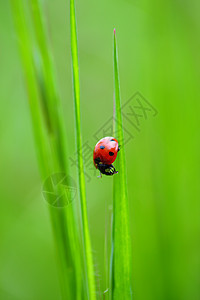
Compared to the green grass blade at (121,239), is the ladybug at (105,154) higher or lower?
higher

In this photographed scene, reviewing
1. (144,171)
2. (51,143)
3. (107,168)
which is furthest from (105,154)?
(51,143)

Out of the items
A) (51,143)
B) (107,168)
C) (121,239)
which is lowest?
(121,239)

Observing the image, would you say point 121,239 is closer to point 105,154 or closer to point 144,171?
point 105,154

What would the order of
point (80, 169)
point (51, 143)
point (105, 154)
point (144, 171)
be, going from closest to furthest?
point (80, 169) → point (51, 143) → point (105, 154) → point (144, 171)

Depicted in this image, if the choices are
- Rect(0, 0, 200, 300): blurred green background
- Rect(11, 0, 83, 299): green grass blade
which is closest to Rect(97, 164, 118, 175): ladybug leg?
Rect(0, 0, 200, 300): blurred green background

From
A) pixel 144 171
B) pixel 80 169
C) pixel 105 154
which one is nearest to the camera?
pixel 80 169

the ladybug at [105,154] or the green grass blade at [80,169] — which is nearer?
the green grass blade at [80,169]

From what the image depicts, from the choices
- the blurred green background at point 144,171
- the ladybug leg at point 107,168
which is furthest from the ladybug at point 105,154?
the blurred green background at point 144,171

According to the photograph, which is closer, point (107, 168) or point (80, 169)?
point (80, 169)

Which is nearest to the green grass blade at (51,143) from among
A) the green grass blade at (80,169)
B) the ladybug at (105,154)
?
the green grass blade at (80,169)

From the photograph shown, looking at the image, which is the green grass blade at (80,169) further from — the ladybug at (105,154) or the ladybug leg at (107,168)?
the ladybug leg at (107,168)
